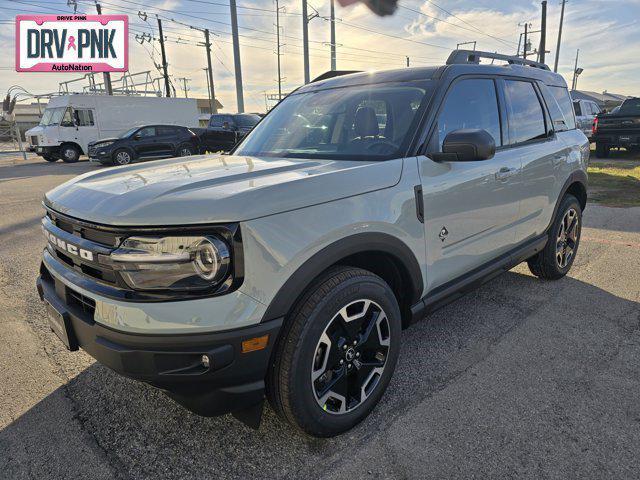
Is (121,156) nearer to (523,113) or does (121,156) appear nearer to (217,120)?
(217,120)

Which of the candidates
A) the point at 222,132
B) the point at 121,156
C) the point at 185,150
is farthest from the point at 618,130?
the point at 121,156

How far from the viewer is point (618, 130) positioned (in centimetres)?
1462

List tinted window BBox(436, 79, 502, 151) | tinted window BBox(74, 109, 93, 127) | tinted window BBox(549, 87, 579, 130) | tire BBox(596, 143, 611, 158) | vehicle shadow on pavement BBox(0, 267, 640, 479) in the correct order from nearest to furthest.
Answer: vehicle shadow on pavement BBox(0, 267, 640, 479)
tinted window BBox(436, 79, 502, 151)
tinted window BBox(549, 87, 579, 130)
tire BBox(596, 143, 611, 158)
tinted window BBox(74, 109, 93, 127)

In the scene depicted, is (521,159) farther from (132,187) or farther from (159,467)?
(159,467)

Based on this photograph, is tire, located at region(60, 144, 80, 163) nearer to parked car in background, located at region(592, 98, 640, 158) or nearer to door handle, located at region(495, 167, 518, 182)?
parked car in background, located at region(592, 98, 640, 158)

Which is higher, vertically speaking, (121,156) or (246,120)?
(246,120)

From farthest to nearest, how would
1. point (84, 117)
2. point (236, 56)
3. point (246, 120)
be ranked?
point (236, 56) → point (84, 117) → point (246, 120)

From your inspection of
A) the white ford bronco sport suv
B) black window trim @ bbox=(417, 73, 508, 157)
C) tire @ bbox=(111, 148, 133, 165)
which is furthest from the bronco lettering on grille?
tire @ bbox=(111, 148, 133, 165)

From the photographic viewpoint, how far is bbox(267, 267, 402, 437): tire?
1984 mm

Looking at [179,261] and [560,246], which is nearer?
[179,261]

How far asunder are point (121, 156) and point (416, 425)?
17344 mm

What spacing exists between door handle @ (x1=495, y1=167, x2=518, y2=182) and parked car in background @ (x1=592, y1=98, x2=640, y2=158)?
14.3 m

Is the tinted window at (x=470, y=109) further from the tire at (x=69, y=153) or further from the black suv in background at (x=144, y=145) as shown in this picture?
the tire at (x=69, y=153)

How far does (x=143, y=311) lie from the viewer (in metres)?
1.74
